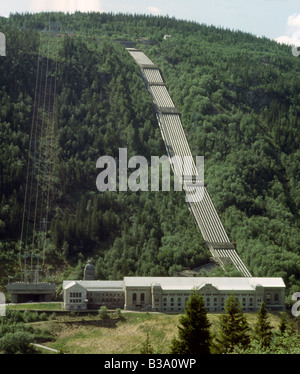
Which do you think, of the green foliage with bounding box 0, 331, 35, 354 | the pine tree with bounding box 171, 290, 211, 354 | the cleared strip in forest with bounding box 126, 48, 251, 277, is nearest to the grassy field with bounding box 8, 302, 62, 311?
the green foliage with bounding box 0, 331, 35, 354

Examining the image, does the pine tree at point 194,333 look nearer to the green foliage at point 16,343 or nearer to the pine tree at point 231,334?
the pine tree at point 231,334

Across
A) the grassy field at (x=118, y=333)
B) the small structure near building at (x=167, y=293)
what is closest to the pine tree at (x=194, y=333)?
the grassy field at (x=118, y=333)

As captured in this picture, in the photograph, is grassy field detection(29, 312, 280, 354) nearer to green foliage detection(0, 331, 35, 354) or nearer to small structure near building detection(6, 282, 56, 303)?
green foliage detection(0, 331, 35, 354)

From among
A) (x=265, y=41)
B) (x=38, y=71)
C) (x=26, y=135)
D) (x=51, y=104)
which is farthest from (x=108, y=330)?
(x=265, y=41)

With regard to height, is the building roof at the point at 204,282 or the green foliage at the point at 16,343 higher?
the building roof at the point at 204,282

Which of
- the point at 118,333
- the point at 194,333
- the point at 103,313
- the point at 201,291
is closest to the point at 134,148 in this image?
the point at 201,291

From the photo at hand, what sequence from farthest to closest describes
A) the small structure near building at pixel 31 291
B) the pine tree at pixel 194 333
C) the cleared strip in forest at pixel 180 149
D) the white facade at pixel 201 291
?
the cleared strip in forest at pixel 180 149, the small structure near building at pixel 31 291, the white facade at pixel 201 291, the pine tree at pixel 194 333

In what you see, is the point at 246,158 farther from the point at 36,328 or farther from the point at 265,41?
the point at 265,41
